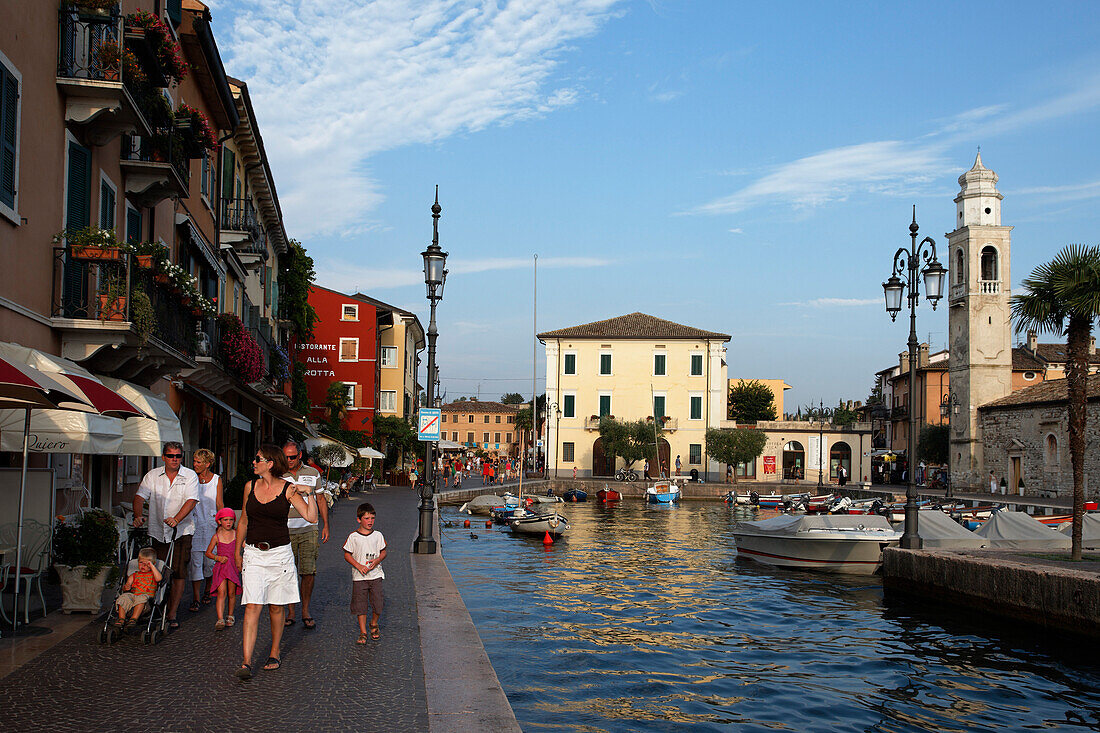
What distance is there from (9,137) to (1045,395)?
5391 centimetres

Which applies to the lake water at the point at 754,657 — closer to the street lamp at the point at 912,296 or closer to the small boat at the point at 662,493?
the street lamp at the point at 912,296

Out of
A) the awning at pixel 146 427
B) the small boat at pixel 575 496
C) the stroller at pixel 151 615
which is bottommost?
the small boat at pixel 575 496

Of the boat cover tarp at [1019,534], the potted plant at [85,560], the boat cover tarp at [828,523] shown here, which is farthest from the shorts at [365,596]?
the boat cover tarp at [1019,534]

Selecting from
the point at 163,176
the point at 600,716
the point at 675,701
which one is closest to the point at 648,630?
the point at 675,701

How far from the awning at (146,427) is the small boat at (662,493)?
45.4 m

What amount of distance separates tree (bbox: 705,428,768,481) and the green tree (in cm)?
1171

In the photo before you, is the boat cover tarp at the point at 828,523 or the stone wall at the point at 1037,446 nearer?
the boat cover tarp at the point at 828,523

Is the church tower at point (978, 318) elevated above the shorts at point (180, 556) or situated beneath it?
elevated above

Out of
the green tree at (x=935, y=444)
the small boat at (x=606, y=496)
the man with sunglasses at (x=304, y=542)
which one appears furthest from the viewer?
Answer: the green tree at (x=935, y=444)

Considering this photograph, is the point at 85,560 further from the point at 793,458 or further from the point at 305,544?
the point at 793,458

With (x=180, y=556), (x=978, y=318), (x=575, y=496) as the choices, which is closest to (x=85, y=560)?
(x=180, y=556)

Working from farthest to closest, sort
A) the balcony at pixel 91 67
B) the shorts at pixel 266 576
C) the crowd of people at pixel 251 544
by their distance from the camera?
the balcony at pixel 91 67
the crowd of people at pixel 251 544
the shorts at pixel 266 576

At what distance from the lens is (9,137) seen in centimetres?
1140

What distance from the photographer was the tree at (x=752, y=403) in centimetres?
10444
